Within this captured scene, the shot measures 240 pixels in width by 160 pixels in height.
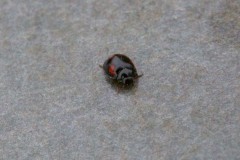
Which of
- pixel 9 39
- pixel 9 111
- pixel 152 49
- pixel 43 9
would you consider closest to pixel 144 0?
pixel 152 49

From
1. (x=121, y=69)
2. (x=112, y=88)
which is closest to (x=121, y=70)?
(x=121, y=69)

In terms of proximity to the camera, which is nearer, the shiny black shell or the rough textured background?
the rough textured background

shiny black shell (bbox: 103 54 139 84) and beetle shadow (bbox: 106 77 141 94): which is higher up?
shiny black shell (bbox: 103 54 139 84)

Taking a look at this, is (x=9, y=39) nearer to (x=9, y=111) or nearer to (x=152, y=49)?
(x=9, y=111)

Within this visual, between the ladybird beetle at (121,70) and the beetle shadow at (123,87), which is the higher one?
the ladybird beetle at (121,70)

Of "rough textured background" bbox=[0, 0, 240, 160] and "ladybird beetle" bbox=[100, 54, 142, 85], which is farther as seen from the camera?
"ladybird beetle" bbox=[100, 54, 142, 85]
